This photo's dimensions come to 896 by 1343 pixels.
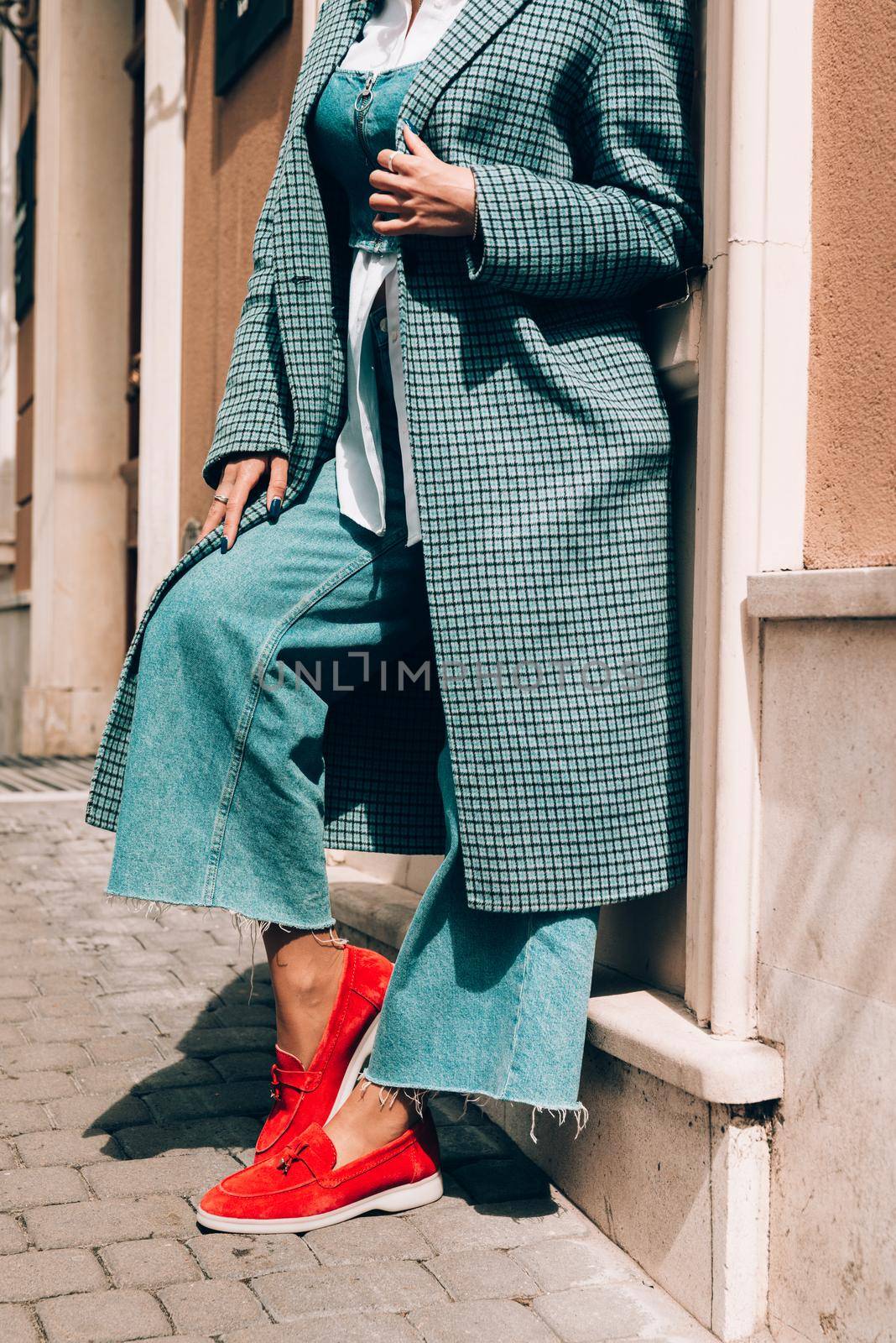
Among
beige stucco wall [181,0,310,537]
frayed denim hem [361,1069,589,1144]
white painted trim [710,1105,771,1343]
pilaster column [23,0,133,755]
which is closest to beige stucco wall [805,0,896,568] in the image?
white painted trim [710,1105,771,1343]

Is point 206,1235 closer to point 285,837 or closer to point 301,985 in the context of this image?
point 301,985

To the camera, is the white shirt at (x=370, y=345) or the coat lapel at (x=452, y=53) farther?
the white shirt at (x=370, y=345)

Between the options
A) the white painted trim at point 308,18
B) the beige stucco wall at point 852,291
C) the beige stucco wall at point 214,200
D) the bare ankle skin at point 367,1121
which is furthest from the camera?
the beige stucco wall at point 214,200

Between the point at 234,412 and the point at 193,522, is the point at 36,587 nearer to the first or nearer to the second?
the point at 193,522

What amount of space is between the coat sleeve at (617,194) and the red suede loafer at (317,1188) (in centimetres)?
132

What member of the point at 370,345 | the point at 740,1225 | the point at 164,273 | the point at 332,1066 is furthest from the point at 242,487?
the point at 164,273

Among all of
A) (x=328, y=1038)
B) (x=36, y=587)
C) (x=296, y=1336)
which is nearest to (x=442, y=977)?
(x=328, y=1038)

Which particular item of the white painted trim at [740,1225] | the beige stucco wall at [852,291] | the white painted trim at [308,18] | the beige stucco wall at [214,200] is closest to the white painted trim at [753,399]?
the beige stucco wall at [852,291]

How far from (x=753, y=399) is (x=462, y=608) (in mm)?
497

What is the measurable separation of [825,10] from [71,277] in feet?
22.8

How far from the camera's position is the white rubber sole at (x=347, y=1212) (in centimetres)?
198

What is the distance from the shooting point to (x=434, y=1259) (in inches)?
75.7

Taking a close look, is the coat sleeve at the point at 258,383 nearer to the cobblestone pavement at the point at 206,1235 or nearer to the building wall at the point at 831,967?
the building wall at the point at 831,967

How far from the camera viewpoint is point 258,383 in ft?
7.44
